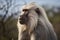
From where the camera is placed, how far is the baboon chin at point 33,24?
7398 mm

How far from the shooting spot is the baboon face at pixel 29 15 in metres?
7.43

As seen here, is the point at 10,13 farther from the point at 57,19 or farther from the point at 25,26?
the point at 25,26

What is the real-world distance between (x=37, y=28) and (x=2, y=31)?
5984 mm

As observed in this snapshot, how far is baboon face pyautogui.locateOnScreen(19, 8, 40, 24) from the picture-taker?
743 cm

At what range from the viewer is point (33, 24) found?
24.5 ft

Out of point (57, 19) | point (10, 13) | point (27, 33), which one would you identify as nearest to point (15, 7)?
point (10, 13)

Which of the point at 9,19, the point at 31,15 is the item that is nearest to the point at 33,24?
the point at 31,15

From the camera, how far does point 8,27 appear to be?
13.4 m

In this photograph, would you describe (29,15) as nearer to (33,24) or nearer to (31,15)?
(31,15)

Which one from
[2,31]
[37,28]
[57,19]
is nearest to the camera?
[37,28]

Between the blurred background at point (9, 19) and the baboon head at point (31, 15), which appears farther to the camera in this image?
the blurred background at point (9, 19)

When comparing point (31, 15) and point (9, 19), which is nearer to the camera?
point (31, 15)

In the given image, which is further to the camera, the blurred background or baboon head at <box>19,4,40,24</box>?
the blurred background

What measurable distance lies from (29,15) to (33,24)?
0.72 feet
